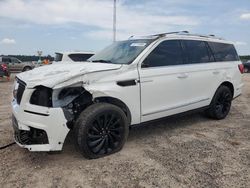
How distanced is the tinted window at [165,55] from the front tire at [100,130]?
Answer: 1060 mm

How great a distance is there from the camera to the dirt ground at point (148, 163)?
3.66m

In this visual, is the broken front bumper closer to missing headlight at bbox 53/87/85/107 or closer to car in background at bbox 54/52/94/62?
missing headlight at bbox 53/87/85/107

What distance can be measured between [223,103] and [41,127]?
4.43 m

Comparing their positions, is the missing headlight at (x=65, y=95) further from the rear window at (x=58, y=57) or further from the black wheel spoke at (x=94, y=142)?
the rear window at (x=58, y=57)

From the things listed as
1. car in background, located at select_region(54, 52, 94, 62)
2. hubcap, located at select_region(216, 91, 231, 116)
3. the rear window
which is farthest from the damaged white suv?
the rear window

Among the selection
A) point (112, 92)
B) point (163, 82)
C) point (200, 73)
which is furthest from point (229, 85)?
point (112, 92)

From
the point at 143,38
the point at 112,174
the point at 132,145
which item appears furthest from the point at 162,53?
the point at 112,174

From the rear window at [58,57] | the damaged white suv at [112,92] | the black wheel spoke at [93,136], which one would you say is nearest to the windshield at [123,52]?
the damaged white suv at [112,92]

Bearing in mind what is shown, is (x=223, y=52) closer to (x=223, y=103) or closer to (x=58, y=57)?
(x=223, y=103)

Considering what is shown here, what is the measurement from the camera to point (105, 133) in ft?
14.4

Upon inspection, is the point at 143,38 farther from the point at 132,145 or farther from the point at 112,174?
the point at 112,174

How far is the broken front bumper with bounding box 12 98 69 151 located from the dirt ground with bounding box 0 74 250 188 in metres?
0.33

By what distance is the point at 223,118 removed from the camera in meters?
6.90

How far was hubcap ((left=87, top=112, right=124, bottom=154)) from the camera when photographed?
4246mm
